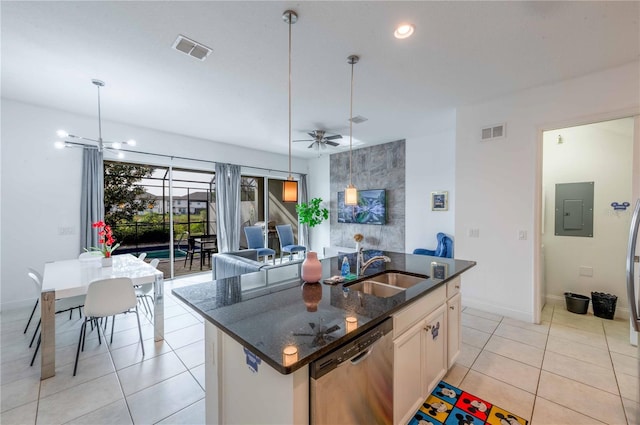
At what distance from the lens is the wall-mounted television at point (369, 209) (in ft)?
19.3

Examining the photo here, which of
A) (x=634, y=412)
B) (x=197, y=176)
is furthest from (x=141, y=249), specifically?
(x=634, y=412)

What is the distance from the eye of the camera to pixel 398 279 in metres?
2.17

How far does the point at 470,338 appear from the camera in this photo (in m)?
2.80

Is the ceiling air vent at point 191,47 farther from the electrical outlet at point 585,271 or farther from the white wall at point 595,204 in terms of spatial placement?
the electrical outlet at point 585,271

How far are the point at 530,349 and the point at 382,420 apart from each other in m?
2.21

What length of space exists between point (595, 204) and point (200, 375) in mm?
5134

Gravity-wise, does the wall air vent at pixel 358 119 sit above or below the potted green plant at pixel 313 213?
above

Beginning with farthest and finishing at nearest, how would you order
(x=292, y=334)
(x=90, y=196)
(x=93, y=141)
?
1. (x=90, y=196)
2. (x=93, y=141)
3. (x=292, y=334)

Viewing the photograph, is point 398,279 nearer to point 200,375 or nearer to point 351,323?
point 351,323

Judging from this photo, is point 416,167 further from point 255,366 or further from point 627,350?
point 255,366

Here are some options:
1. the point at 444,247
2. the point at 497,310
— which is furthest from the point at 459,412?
the point at 444,247

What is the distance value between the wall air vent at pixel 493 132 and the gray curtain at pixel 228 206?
16.0 ft

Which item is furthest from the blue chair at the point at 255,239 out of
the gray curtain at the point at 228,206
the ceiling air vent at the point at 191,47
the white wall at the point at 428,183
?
the ceiling air vent at the point at 191,47

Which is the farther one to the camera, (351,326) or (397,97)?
(397,97)
